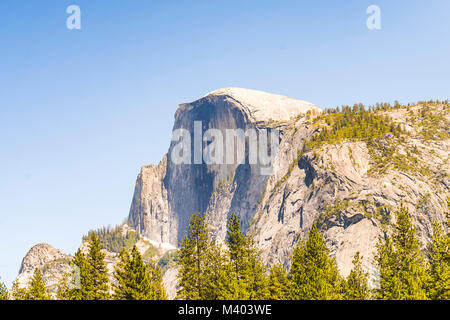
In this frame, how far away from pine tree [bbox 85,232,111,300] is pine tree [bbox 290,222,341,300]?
25504 mm

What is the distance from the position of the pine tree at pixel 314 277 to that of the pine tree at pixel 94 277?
83.7 ft

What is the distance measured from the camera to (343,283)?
90688 millimetres

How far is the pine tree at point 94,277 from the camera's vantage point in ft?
235

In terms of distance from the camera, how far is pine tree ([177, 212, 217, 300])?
7644 centimetres

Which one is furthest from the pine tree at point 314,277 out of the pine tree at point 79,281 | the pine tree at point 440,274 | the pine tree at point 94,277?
the pine tree at point 79,281

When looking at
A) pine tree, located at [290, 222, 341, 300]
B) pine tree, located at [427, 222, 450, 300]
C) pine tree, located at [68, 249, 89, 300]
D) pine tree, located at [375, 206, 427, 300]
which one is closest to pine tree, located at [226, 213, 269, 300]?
pine tree, located at [290, 222, 341, 300]

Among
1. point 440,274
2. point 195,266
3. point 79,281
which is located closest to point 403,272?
point 440,274

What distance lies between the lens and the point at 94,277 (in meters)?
73.5

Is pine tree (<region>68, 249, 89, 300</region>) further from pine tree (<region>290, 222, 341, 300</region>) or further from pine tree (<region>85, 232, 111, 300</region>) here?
pine tree (<region>290, 222, 341, 300</region>)
